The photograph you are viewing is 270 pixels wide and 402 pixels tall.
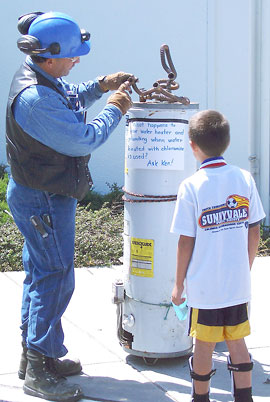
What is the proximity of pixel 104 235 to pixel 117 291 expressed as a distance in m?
2.77

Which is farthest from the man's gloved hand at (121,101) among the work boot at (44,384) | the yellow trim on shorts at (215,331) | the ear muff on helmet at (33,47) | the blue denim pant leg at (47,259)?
the work boot at (44,384)

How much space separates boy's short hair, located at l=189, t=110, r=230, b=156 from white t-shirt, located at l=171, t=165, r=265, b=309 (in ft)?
0.37

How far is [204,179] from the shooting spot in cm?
331

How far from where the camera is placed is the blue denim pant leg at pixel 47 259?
377cm

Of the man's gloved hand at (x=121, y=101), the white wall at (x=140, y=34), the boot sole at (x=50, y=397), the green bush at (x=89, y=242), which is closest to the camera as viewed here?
the boot sole at (x=50, y=397)

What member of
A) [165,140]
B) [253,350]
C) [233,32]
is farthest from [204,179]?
[233,32]

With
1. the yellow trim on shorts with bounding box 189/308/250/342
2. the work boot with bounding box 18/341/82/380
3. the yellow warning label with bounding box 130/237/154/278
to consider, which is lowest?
the work boot with bounding box 18/341/82/380

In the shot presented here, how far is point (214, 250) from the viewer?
10.8 feet

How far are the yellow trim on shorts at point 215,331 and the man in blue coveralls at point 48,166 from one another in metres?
0.82

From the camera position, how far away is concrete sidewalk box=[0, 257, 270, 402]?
3.88m

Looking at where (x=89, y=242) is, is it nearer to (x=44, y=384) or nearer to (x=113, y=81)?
(x=113, y=81)

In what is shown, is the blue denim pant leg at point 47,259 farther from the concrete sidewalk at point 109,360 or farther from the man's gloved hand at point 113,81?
the man's gloved hand at point 113,81

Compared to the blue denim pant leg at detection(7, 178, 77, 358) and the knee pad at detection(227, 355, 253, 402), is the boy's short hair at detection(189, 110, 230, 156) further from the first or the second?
the knee pad at detection(227, 355, 253, 402)

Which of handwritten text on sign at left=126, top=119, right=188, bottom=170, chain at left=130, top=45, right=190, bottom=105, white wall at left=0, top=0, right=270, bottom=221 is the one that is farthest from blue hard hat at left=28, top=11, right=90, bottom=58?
white wall at left=0, top=0, right=270, bottom=221
